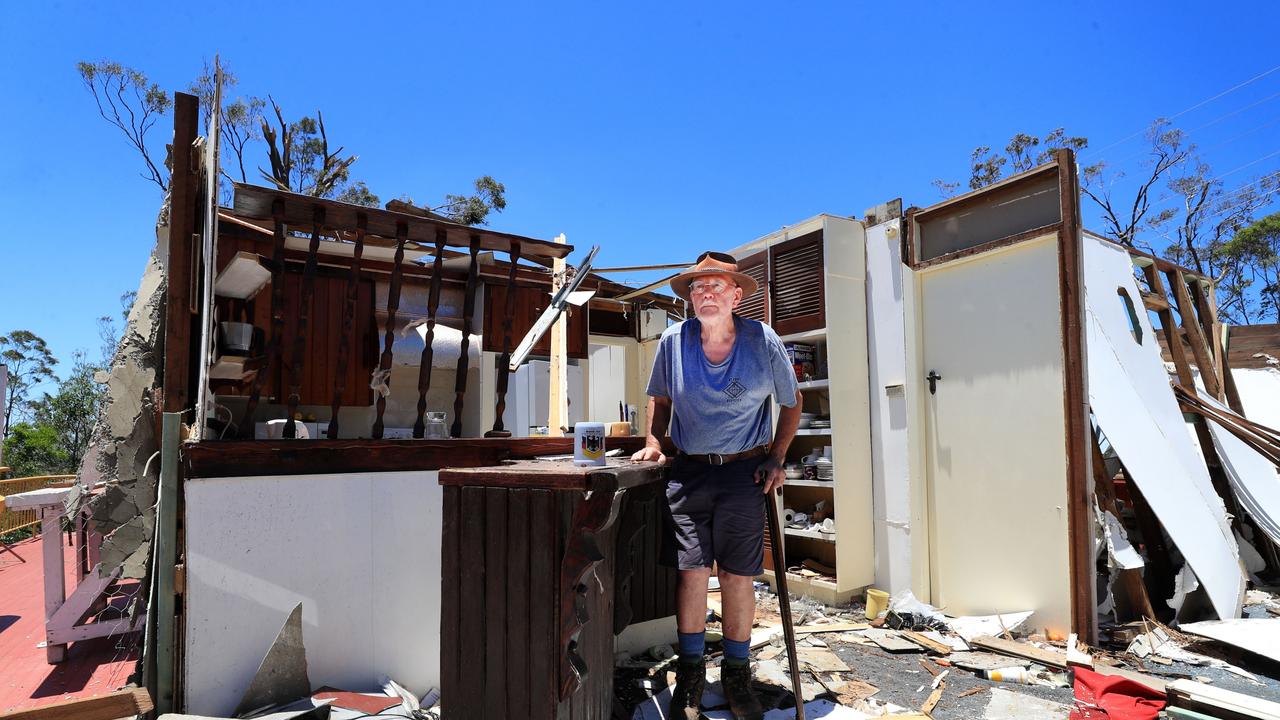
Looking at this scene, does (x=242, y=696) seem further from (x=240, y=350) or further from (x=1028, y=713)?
(x=1028, y=713)

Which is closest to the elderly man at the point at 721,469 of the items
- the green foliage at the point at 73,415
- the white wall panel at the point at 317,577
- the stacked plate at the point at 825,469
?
the white wall panel at the point at 317,577

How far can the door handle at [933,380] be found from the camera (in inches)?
218

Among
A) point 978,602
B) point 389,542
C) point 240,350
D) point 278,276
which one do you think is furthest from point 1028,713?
point 240,350

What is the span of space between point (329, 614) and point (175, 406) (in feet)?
3.60

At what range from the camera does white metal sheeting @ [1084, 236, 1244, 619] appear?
463cm

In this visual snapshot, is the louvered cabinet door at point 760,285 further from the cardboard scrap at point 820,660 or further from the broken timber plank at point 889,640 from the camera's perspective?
the cardboard scrap at point 820,660

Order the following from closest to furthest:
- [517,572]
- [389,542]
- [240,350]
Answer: [517,572] → [389,542] → [240,350]

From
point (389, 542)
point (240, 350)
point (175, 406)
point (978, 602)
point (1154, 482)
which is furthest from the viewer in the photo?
point (978, 602)

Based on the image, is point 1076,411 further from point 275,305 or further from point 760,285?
point 275,305

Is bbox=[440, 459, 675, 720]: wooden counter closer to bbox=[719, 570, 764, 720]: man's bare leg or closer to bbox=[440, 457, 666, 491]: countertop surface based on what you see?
bbox=[440, 457, 666, 491]: countertop surface

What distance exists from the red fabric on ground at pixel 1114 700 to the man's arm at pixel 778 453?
6.24ft

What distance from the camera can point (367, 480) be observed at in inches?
126

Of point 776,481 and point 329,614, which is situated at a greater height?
point 776,481

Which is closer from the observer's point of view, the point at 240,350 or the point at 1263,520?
the point at 240,350
